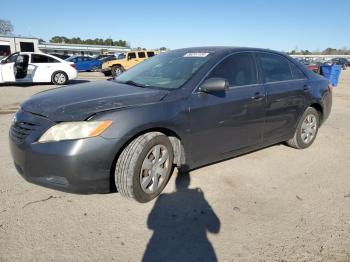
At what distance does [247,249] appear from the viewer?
2.72 metres

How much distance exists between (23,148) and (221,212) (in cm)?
199

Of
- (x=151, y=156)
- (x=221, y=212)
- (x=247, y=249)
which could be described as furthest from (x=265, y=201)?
(x=151, y=156)

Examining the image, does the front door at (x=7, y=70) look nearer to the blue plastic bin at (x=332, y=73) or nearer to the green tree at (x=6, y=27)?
the blue plastic bin at (x=332, y=73)

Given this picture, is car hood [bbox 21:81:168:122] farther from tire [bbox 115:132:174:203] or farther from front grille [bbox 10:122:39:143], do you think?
tire [bbox 115:132:174:203]

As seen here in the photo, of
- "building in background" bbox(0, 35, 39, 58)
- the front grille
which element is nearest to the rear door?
→ the front grille

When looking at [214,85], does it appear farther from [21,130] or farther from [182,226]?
[21,130]

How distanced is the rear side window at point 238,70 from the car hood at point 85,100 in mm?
866

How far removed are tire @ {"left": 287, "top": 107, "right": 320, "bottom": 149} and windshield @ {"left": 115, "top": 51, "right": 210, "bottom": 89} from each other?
2093 millimetres

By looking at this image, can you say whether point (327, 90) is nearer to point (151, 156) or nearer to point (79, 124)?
point (151, 156)

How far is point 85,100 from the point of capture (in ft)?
10.8

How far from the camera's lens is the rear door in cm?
453

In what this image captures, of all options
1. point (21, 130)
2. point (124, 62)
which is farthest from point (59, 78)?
point (21, 130)

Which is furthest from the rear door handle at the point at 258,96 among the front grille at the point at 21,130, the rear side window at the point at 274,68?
the front grille at the point at 21,130

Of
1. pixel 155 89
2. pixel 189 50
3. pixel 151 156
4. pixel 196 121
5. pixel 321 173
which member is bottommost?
pixel 321 173
